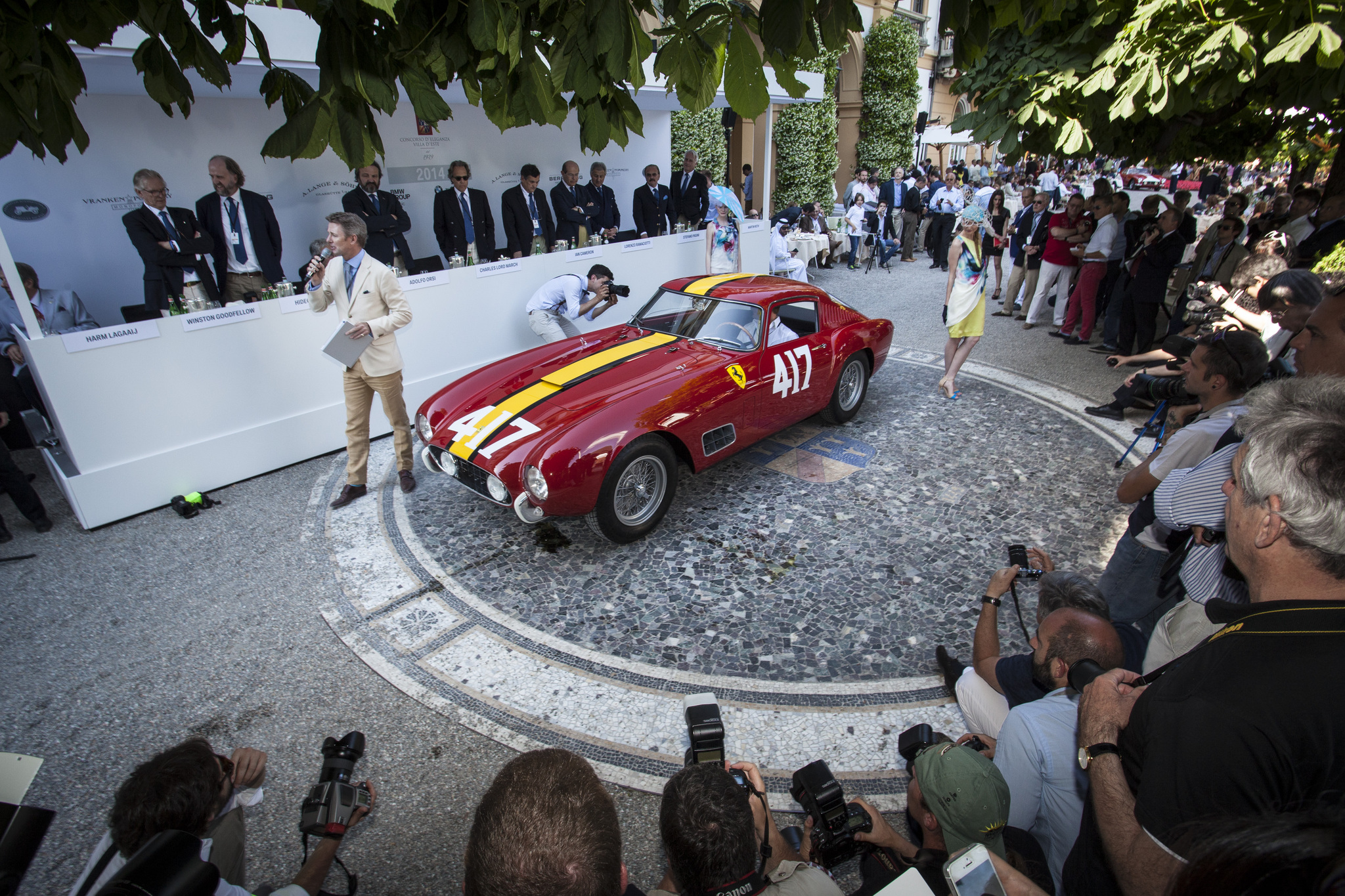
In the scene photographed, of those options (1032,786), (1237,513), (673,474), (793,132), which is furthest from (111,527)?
(793,132)

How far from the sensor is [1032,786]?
187 centimetres

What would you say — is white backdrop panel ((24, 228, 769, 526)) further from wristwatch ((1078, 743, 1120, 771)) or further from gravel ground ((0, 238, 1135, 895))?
wristwatch ((1078, 743, 1120, 771))

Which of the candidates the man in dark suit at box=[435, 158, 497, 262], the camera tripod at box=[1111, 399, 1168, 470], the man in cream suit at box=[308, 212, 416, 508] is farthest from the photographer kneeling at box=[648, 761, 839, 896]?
the man in dark suit at box=[435, 158, 497, 262]

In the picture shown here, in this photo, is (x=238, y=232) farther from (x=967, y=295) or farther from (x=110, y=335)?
(x=967, y=295)

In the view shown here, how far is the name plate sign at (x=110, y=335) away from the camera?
4336mm

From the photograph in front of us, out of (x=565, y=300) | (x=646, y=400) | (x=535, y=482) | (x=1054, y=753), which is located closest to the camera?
(x=1054, y=753)

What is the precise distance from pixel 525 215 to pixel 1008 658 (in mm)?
7540

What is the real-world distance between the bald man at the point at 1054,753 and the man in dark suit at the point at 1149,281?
6.96m

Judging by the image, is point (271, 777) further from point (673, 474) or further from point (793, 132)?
point (793, 132)

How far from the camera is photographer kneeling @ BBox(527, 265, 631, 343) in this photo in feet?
20.7

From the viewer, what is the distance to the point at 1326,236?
6.41 metres

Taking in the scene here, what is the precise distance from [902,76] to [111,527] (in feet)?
82.5

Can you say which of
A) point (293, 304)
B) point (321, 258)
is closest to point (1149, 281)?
point (321, 258)

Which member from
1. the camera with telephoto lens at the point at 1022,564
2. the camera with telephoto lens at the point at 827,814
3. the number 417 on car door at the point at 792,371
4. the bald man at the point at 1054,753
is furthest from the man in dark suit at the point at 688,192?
the camera with telephoto lens at the point at 827,814
